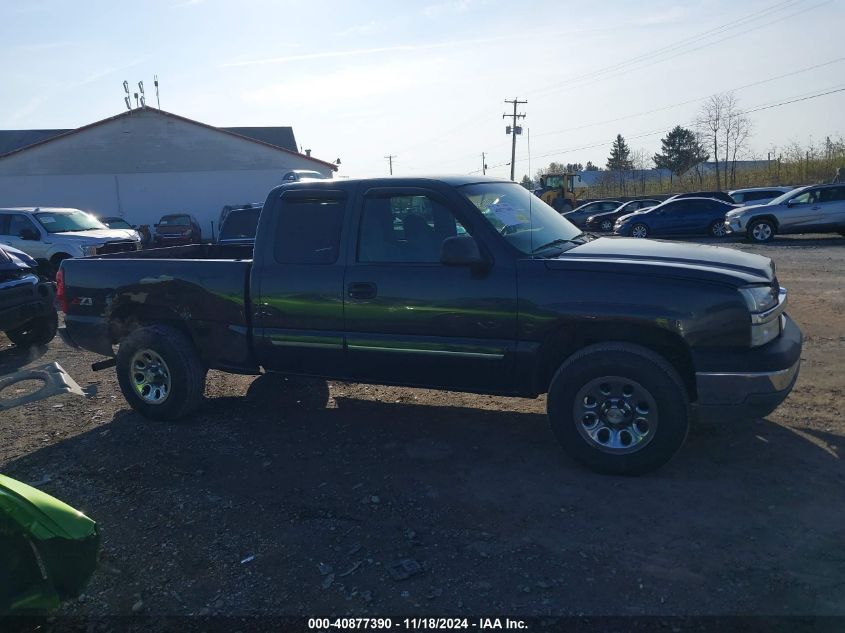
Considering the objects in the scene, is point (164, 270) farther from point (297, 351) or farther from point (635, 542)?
point (635, 542)

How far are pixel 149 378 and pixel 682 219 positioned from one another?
70.3 feet

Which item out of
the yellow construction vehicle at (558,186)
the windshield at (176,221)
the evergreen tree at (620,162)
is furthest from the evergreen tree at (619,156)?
the windshield at (176,221)

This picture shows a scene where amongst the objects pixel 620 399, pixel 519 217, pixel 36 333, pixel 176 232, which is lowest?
pixel 36 333

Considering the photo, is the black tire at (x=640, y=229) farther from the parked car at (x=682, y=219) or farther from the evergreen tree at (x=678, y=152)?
the evergreen tree at (x=678, y=152)

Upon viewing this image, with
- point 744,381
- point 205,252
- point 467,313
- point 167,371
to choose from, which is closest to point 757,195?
point 205,252

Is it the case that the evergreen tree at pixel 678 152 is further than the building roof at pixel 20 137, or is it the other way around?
the evergreen tree at pixel 678 152

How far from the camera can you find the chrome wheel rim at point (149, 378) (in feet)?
18.4

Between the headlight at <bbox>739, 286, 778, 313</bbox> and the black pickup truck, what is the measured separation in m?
0.01

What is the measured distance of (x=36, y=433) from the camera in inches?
221

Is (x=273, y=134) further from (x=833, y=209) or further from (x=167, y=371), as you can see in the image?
(x=167, y=371)

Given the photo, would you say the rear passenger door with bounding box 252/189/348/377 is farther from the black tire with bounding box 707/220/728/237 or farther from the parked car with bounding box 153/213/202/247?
the black tire with bounding box 707/220/728/237

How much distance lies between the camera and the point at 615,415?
423cm

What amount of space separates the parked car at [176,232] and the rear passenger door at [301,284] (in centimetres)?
1969

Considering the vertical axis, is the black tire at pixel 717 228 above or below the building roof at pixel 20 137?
below
